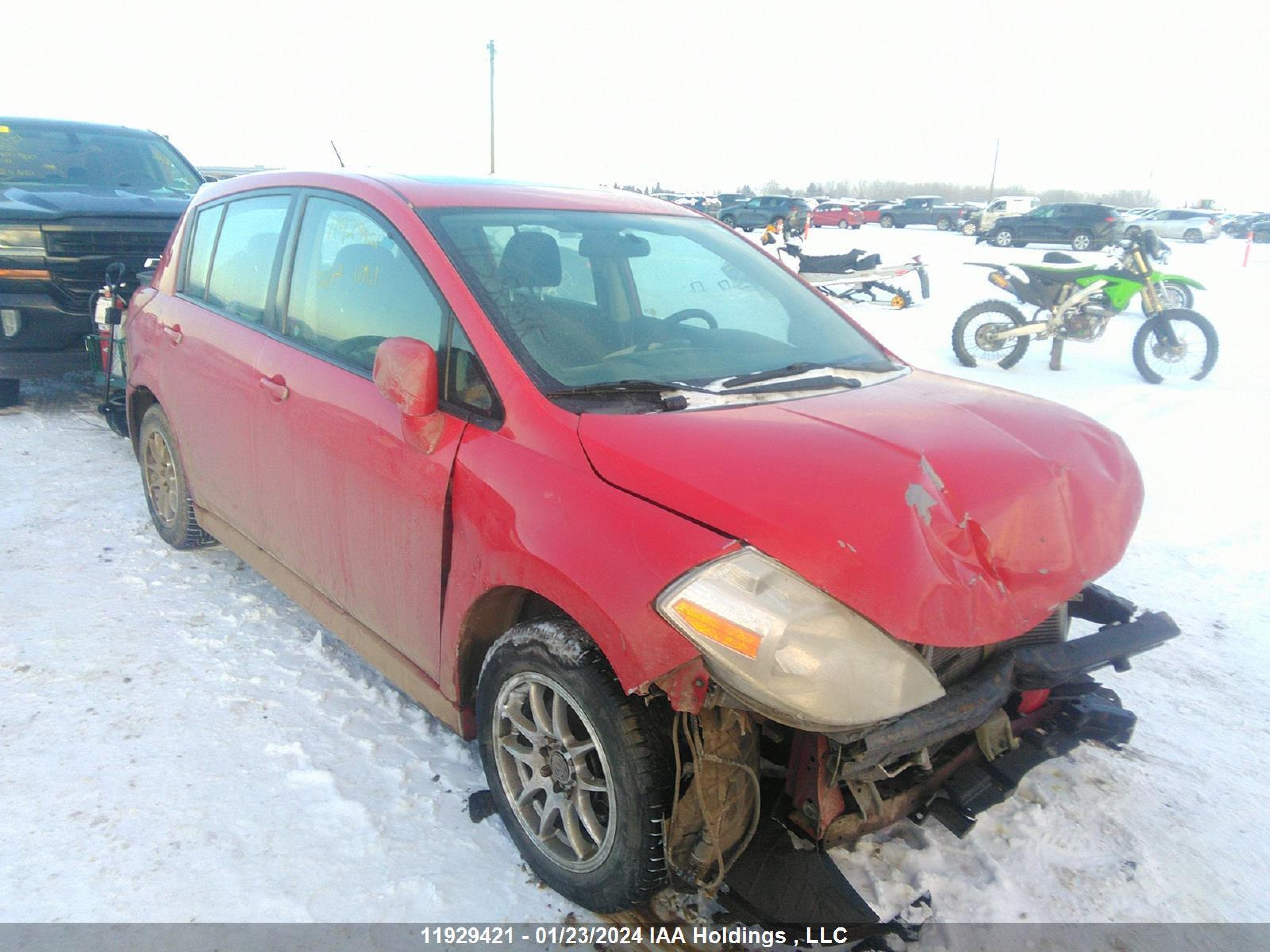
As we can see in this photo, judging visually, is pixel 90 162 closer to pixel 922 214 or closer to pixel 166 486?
pixel 166 486

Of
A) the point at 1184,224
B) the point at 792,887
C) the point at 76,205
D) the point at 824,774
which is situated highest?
the point at 1184,224

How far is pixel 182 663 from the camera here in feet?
11.3

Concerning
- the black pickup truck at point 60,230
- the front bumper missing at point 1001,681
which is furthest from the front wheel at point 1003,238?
the front bumper missing at point 1001,681

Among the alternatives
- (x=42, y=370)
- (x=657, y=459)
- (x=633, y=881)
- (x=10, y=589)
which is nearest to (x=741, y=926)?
(x=633, y=881)

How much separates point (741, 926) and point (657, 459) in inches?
50.3

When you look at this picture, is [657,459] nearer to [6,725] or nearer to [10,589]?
[6,725]

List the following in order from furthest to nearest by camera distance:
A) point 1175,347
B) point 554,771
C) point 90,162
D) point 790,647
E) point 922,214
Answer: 1. point 922,214
2. point 1175,347
3. point 90,162
4. point 554,771
5. point 790,647

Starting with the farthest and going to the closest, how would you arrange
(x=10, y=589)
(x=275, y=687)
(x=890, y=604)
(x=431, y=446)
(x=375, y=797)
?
1. (x=10, y=589)
2. (x=275, y=687)
3. (x=375, y=797)
4. (x=431, y=446)
5. (x=890, y=604)

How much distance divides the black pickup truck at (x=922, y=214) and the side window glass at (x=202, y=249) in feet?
130

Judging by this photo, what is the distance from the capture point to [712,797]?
6.77ft

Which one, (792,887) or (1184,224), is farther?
(1184,224)

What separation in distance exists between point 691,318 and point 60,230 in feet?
18.4

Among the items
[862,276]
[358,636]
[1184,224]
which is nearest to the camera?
[358,636]

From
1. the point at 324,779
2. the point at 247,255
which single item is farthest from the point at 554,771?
the point at 247,255
